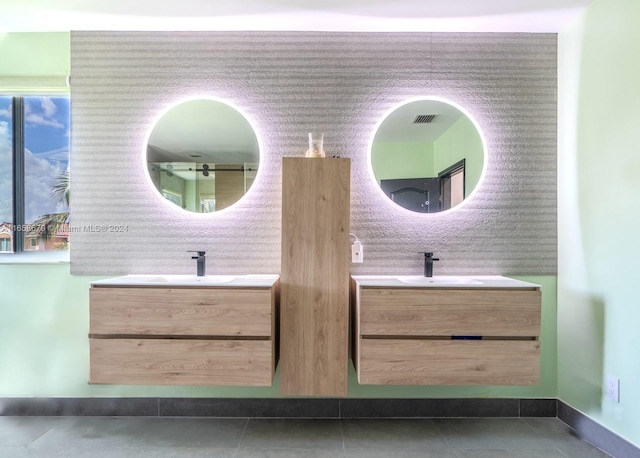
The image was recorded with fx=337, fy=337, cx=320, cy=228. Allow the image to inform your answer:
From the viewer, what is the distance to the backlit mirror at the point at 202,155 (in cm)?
210

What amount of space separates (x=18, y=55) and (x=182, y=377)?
2242 mm

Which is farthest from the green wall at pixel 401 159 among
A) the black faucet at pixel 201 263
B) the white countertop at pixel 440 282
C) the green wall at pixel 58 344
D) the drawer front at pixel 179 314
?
the black faucet at pixel 201 263

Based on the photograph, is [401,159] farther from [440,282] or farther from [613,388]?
[613,388]

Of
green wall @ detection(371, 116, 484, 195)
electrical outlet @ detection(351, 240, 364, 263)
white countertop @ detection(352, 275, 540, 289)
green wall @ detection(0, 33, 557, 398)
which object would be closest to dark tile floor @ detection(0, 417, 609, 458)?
green wall @ detection(0, 33, 557, 398)

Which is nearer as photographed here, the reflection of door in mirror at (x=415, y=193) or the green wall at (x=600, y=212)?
the green wall at (x=600, y=212)

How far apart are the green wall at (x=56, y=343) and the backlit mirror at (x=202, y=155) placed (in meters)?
0.81

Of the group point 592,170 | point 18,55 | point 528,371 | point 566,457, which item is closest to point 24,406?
point 18,55

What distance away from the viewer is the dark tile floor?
5.60 feet

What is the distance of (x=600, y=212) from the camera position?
178 centimetres

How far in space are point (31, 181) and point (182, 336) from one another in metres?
1.60

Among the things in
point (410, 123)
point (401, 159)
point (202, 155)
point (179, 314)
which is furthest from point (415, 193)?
point (179, 314)

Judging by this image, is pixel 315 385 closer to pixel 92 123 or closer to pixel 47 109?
pixel 92 123

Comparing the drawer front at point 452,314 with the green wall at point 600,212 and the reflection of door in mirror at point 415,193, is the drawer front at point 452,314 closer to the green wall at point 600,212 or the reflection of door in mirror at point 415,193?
the green wall at point 600,212

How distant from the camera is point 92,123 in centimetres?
209
